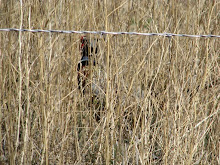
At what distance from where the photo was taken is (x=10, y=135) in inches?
60.1

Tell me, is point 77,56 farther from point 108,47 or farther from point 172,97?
point 172,97

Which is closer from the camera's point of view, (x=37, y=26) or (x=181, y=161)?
(x=181, y=161)

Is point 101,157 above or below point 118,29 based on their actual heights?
below

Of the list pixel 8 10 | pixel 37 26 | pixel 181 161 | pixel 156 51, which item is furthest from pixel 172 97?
pixel 8 10

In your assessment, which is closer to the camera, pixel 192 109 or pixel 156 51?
pixel 192 109

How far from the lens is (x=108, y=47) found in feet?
4.56

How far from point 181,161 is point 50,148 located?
2.27ft

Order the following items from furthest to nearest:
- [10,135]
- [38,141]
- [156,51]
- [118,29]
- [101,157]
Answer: [156,51] → [118,29] → [38,141] → [101,157] → [10,135]

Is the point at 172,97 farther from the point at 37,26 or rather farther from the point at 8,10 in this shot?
the point at 8,10

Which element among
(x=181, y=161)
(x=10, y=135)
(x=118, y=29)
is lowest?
(x=181, y=161)

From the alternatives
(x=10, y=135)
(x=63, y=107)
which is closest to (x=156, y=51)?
(x=63, y=107)

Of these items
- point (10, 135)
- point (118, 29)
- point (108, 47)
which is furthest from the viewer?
point (118, 29)

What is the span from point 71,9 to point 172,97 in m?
0.72

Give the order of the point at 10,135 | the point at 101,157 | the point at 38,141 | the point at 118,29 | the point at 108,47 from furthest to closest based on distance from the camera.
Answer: the point at 118,29 < the point at 38,141 < the point at 101,157 < the point at 10,135 < the point at 108,47
